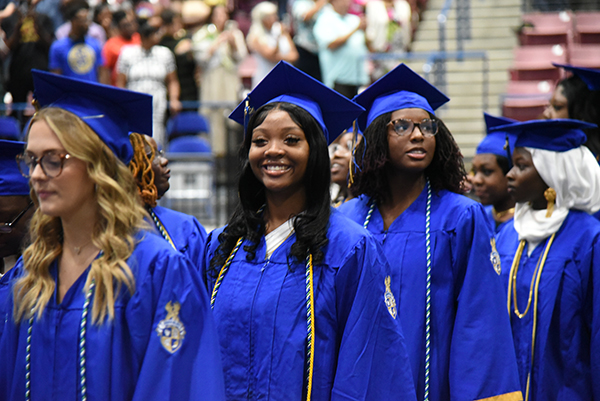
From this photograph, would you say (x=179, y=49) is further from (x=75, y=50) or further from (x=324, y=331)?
(x=324, y=331)

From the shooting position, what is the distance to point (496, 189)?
556cm

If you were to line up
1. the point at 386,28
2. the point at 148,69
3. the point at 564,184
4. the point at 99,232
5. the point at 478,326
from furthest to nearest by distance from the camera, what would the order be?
the point at 386,28
the point at 148,69
the point at 564,184
the point at 478,326
the point at 99,232

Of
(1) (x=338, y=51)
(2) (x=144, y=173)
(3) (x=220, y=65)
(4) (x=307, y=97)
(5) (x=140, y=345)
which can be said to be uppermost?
(1) (x=338, y=51)

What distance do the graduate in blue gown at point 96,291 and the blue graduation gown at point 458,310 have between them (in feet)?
4.26

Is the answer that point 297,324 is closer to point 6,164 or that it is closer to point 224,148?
point 6,164

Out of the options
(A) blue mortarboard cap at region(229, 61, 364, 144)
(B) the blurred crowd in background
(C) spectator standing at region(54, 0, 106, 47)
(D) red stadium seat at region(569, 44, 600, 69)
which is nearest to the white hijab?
(A) blue mortarboard cap at region(229, 61, 364, 144)

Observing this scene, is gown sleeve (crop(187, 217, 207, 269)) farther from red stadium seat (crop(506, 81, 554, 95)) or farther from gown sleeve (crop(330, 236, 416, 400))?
red stadium seat (crop(506, 81, 554, 95))

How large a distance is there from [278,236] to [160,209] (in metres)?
1.47

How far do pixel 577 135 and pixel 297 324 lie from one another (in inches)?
96.9

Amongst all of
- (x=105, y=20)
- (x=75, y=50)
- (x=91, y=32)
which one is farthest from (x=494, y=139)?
(x=105, y=20)

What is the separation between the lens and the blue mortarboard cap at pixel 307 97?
3115 millimetres

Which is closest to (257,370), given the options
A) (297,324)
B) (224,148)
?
(297,324)

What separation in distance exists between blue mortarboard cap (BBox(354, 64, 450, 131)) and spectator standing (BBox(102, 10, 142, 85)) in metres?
5.88

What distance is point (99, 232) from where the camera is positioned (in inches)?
98.1
